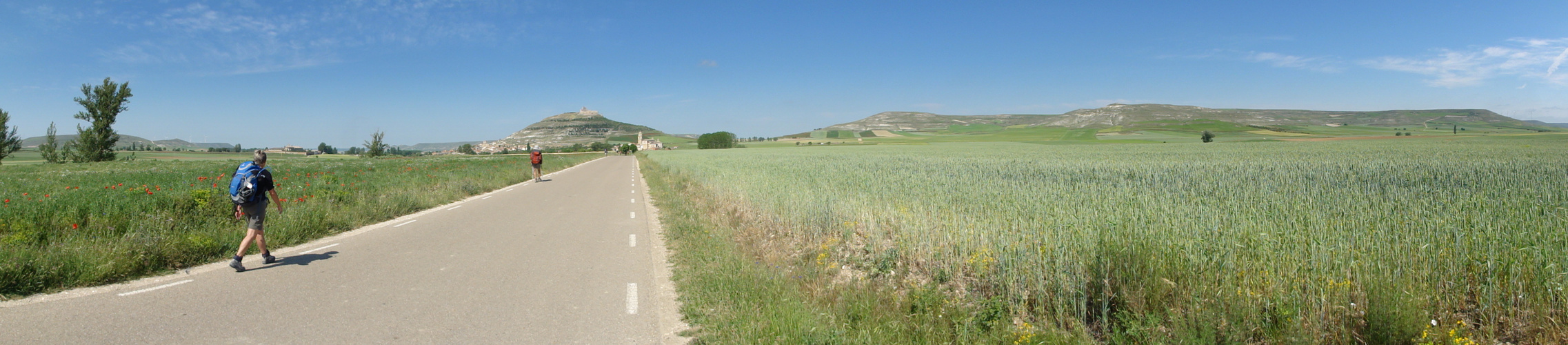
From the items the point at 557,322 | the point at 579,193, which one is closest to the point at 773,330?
the point at 557,322

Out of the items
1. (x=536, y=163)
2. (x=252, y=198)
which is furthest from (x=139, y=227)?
(x=536, y=163)

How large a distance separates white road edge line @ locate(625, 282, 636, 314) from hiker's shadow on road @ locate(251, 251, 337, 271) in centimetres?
411

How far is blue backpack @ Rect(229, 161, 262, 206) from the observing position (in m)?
6.81

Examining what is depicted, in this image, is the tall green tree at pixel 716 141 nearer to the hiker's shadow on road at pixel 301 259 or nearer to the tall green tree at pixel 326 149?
the tall green tree at pixel 326 149

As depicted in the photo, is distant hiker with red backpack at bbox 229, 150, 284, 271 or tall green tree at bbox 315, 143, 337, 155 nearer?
distant hiker with red backpack at bbox 229, 150, 284, 271

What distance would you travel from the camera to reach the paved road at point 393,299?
4484 mm

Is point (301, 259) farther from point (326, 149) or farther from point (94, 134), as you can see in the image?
point (326, 149)

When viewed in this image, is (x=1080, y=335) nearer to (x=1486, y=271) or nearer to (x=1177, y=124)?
(x=1486, y=271)

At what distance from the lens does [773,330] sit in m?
4.29

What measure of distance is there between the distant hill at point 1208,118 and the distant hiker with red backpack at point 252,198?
431 ft

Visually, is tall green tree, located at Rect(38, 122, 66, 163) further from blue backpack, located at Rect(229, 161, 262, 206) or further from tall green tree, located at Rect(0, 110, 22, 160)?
blue backpack, located at Rect(229, 161, 262, 206)

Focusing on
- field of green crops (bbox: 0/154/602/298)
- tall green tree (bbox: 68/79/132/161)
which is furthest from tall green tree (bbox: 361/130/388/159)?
field of green crops (bbox: 0/154/602/298)

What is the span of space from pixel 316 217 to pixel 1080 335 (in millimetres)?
11016

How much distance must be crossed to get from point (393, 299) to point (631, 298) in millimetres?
2063
